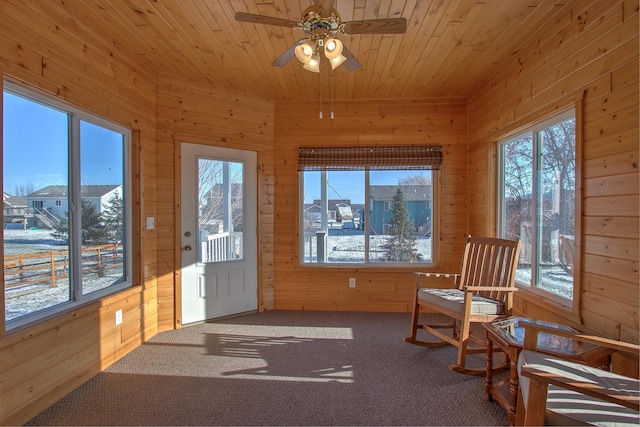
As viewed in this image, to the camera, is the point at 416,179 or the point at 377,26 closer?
the point at 377,26

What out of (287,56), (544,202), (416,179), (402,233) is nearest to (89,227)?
(287,56)

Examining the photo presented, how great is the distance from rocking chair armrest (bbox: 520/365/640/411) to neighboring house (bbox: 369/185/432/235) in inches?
106

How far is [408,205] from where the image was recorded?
12.9ft

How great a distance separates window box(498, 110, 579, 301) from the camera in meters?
2.31

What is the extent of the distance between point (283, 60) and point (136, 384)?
2.51 meters

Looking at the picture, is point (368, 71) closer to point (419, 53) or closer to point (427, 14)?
point (419, 53)

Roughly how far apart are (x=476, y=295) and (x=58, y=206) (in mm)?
→ 3377

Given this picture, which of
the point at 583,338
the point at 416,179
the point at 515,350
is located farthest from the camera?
the point at 416,179

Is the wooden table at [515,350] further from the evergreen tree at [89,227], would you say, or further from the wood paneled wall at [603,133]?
the evergreen tree at [89,227]

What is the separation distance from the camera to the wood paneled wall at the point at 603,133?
174 cm

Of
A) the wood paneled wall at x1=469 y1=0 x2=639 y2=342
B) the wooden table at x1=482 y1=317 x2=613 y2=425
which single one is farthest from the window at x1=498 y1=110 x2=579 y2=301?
the wooden table at x1=482 y1=317 x2=613 y2=425

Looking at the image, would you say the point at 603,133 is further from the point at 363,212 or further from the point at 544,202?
the point at 363,212

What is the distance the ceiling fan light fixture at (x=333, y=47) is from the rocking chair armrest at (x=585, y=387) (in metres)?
1.84

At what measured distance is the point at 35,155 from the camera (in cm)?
206
